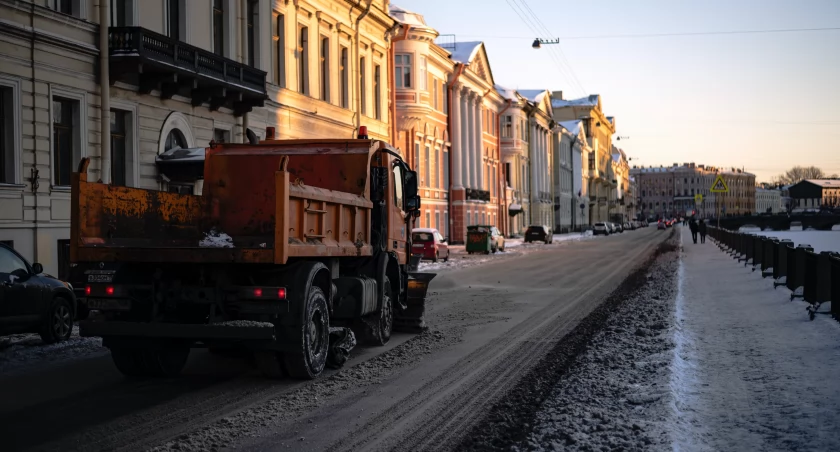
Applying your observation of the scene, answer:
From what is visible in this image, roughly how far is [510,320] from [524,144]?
209 ft

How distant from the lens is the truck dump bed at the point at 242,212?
846cm

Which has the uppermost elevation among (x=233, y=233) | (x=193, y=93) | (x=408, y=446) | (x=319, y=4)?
(x=319, y=4)

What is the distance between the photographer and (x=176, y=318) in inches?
352

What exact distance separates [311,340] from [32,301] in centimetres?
473

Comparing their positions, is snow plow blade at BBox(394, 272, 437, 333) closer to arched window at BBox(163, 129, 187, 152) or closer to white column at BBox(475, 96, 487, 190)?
arched window at BBox(163, 129, 187, 152)

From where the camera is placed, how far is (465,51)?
6156 centimetres

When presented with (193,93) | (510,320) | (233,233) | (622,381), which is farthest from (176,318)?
(193,93)

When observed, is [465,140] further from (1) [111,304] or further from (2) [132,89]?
(1) [111,304]

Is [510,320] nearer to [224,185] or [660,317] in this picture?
[660,317]

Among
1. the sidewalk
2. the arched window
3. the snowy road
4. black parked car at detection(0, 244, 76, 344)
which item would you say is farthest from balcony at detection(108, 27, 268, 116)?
the sidewalk

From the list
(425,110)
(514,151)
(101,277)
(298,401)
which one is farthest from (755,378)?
(514,151)

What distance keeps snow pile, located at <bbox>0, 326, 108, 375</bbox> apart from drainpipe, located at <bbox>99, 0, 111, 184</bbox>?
782 centimetres

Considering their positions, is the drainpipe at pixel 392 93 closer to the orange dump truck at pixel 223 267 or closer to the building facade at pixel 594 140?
the orange dump truck at pixel 223 267

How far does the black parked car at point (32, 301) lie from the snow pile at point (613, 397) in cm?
699
